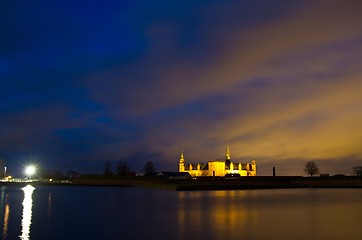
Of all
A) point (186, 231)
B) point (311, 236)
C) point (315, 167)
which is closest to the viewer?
point (311, 236)

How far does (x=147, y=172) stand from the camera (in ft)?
624

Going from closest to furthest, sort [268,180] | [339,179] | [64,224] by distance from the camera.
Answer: [64,224], [339,179], [268,180]

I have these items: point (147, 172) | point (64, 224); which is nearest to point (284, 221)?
point (64, 224)

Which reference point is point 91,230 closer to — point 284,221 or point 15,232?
point 15,232

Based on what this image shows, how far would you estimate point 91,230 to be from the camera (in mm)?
24281

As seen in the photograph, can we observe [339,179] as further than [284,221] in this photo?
Yes

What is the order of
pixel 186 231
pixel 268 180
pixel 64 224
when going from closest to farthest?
pixel 186 231 → pixel 64 224 → pixel 268 180

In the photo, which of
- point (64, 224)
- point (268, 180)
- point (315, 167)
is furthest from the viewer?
point (315, 167)

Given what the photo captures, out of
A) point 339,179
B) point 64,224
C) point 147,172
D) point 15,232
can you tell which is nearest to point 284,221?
point 64,224

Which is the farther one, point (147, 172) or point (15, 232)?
point (147, 172)

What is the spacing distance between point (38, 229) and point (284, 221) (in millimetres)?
19171

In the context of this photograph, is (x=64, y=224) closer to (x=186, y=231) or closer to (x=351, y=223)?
(x=186, y=231)

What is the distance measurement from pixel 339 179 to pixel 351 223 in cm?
11083

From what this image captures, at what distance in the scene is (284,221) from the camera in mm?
28578
